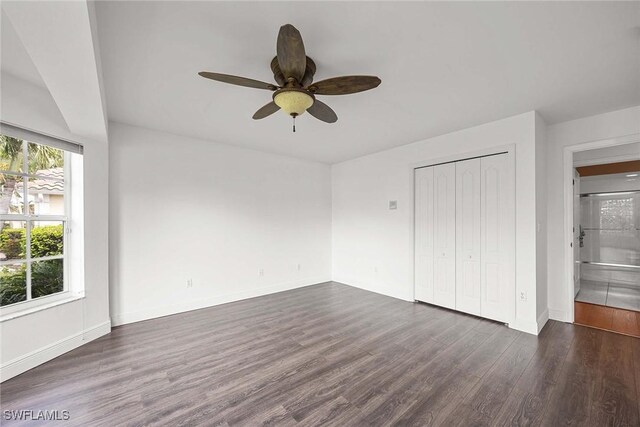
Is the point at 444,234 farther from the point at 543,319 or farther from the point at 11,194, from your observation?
the point at 11,194

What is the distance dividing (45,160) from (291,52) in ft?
9.33

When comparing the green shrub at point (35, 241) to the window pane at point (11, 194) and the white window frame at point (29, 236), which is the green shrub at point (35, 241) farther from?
the window pane at point (11, 194)

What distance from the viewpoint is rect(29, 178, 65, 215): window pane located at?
2506mm

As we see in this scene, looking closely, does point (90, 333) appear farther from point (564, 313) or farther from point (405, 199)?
point (564, 313)

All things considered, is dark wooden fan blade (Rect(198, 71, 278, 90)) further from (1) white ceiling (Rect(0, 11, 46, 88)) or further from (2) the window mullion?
(2) the window mullion

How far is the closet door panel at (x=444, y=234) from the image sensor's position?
12.3ft

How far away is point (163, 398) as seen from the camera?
1.93 m

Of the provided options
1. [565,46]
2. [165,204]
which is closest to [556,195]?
[565,46]

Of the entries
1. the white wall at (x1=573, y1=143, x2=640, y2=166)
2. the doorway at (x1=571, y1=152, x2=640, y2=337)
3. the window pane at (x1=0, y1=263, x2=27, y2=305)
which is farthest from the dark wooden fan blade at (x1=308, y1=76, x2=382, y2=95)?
the doorway at (x1=571, y1=152, x2=640, y2=337)

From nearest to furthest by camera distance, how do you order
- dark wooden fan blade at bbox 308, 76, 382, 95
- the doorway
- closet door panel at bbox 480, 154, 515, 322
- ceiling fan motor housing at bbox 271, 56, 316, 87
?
1. dark wooden fan blade at bbox 308, 76, 382, 95
2. ceiling fan motor housing at bbox 271, 56, 316, 87
3. closet door panel at bbox 480, 154, 515, 322
4. the doorway

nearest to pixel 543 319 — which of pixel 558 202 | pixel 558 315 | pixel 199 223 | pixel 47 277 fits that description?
pixel 558 315

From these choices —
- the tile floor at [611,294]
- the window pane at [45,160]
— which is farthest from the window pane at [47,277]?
the tile floor at [611,294]

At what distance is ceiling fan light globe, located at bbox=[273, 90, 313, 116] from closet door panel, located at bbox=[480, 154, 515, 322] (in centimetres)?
272

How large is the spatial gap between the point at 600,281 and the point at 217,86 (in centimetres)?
772
